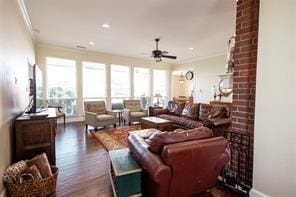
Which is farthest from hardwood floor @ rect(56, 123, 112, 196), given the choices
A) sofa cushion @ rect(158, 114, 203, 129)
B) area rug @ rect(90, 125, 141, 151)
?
sofa cushion @ rect(158, 114, 203, 129)

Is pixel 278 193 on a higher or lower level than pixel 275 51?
lower

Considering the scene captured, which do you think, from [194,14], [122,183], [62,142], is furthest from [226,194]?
[62,142]

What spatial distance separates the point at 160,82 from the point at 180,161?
7701 millimetres

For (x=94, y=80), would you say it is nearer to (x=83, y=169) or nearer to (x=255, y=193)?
(x=83, y=169)

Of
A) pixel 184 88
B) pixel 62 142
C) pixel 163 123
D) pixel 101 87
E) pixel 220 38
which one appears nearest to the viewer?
pixel 62 142

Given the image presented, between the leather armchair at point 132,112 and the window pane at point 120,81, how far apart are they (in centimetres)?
140

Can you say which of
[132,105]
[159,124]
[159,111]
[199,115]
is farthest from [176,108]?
[132,105]

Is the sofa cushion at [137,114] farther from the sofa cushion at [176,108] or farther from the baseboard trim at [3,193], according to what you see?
the baseboard trim at [3,193]

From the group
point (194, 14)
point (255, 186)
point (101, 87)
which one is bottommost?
point (255, 186)

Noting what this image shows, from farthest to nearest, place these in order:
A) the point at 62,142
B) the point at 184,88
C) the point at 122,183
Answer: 1. the point at 184,88
2. the point at 62,142
3. the point at 122,183

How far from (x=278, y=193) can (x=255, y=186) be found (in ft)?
0.78

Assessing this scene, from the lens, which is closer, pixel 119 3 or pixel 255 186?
pixel 255 186

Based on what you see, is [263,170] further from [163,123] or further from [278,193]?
[163,123]

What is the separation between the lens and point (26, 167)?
2066mm
